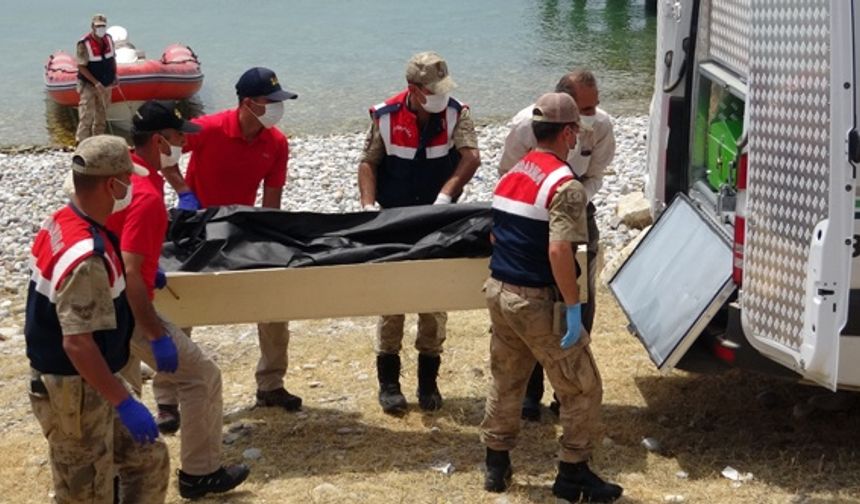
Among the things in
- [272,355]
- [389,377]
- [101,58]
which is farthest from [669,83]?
[101,58]

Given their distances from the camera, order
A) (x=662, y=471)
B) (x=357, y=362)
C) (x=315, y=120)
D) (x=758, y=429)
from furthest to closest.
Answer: (x=315, y=120)
(x=357, y=362)
(x=758, y=429)
(x=662, y=471)

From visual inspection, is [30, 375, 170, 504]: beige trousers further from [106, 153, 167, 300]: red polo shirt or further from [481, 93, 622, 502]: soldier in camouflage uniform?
[481, 93, 622, 502]: soldier in camouflage uniform

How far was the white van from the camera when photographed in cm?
457

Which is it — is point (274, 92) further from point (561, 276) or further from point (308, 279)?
point (561, 276)

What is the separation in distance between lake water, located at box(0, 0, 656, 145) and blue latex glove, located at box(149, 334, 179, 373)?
14.5m

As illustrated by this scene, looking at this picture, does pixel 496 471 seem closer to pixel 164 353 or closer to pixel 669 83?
pixel 164 353

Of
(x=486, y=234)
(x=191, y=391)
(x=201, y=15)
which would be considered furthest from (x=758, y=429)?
(x=201, y=15)

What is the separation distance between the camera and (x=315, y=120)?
66.9 ft

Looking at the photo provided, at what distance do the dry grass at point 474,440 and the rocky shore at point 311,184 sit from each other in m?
2.61

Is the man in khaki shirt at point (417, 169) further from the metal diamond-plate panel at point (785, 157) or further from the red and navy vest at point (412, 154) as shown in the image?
the metal diamond-plate panel at point (785, 157)

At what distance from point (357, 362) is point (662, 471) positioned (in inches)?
88.7

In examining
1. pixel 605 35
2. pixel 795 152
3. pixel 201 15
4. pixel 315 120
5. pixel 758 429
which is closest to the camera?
pixel 795 152

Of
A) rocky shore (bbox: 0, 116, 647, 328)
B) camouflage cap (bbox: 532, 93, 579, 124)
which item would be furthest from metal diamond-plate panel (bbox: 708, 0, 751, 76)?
rocky shore (bbox: 0, 116, 647, 328)

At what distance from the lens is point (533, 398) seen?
251 inches
